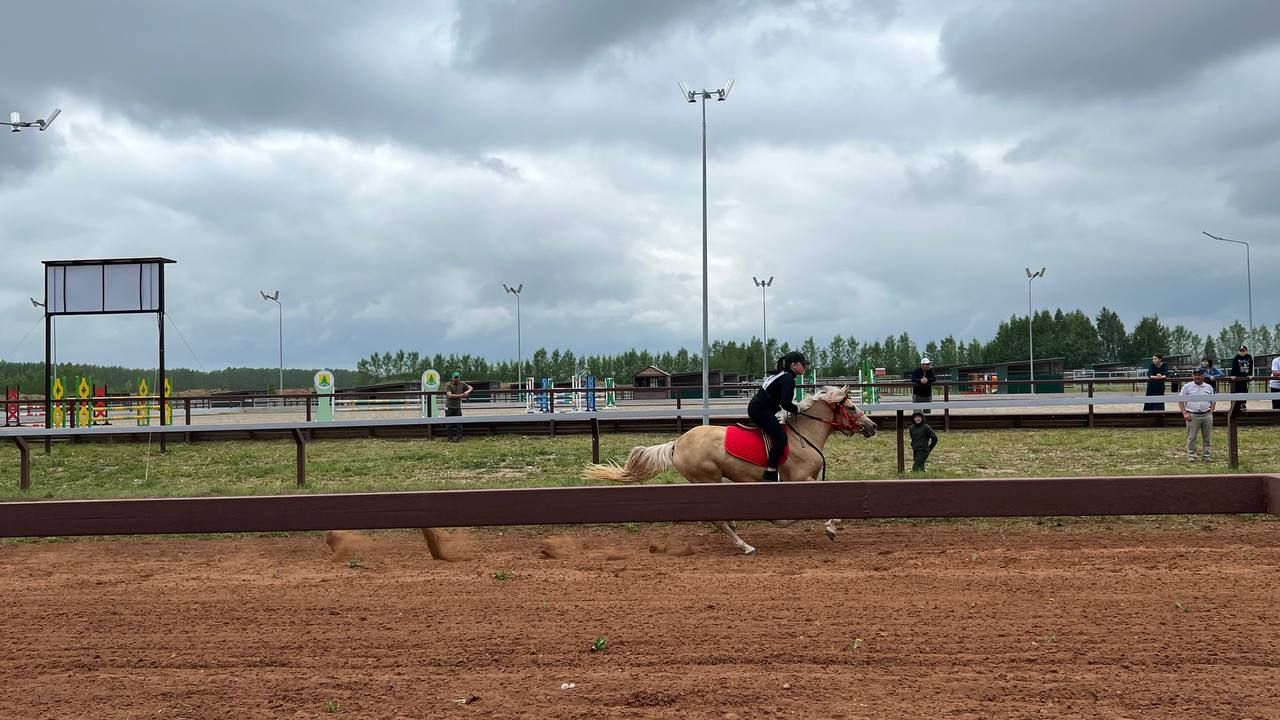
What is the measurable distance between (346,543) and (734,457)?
12.5ft

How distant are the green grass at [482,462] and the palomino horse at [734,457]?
280cm

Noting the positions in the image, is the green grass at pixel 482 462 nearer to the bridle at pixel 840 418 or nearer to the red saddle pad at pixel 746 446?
the bridle at pixel 840 418

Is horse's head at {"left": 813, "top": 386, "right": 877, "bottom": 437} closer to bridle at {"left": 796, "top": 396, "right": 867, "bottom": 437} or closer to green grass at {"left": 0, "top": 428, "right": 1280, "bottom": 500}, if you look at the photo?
Result: bridle at {"left": 796, "top": 396, "right": 867, "bottom": 437}

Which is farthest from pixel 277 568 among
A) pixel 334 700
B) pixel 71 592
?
pixel 334 700

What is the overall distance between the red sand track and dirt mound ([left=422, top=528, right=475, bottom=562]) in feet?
0.36

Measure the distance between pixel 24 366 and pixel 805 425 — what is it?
17177cm

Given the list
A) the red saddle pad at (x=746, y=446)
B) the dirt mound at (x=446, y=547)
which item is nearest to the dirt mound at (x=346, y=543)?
the dirt mound at (x=446, y=547)

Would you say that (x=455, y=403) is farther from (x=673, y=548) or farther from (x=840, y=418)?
(x=673, y=548)

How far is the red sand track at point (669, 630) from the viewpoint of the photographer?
4.84 m

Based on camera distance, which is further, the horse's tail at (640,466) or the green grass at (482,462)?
the green grass at (482,462)

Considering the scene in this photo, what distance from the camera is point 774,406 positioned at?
951cm

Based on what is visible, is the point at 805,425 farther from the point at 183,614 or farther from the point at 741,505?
the point at 183,614

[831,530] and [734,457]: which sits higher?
[734,457]

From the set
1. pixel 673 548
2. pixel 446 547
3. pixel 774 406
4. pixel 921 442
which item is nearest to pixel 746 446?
pixel 774 406
